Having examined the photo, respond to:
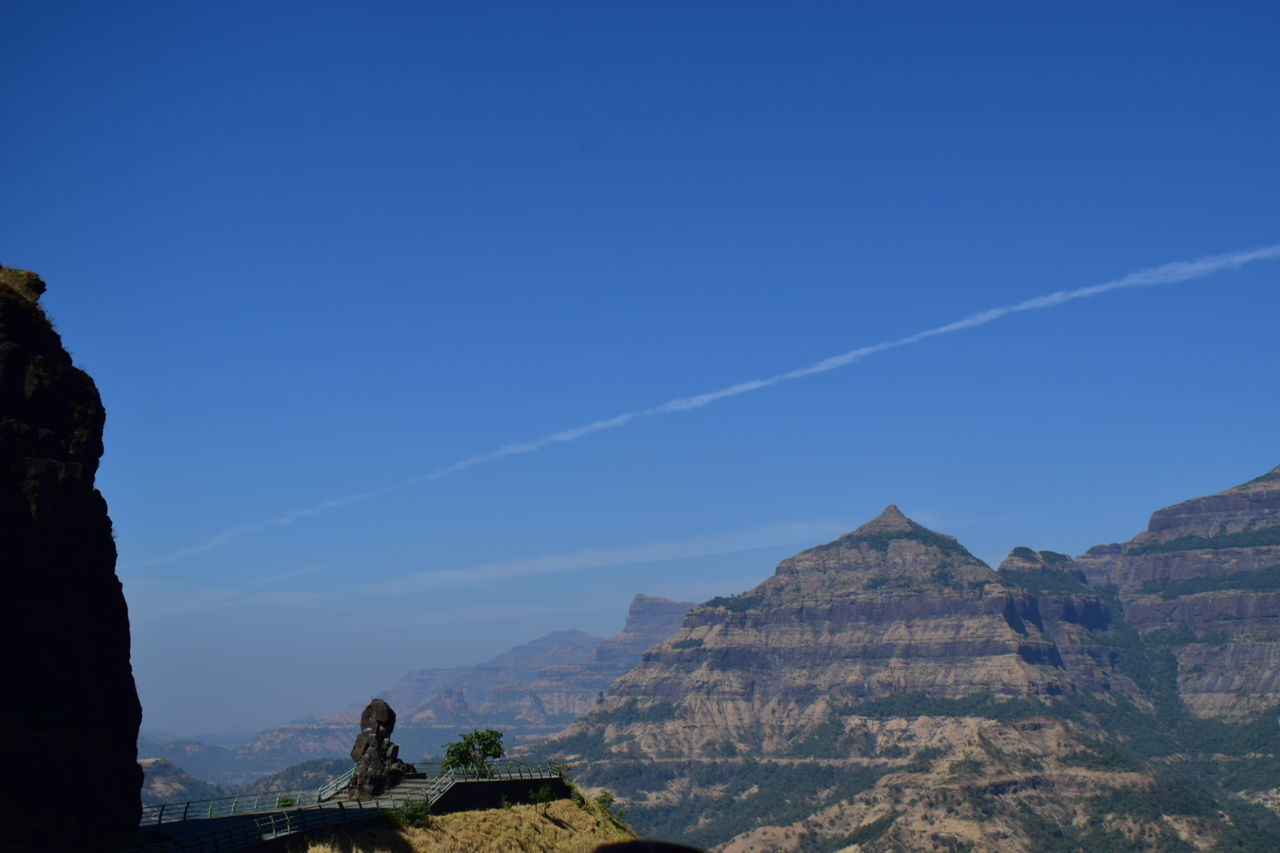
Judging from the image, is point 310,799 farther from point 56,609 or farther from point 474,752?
point 56,609

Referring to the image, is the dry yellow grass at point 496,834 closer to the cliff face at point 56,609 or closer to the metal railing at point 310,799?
the metal railing at point 310,799

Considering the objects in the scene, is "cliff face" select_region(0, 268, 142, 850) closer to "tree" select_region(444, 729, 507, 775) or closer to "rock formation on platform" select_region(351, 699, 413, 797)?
"rock formation on platform" select_region(351, 699, 413, 797)

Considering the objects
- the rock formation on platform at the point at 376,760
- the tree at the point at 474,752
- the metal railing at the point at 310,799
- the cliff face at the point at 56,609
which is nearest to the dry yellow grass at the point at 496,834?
the metal railing at the point at 310,799

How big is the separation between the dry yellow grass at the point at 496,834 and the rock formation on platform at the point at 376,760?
533cm

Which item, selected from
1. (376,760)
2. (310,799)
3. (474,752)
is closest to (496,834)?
(376,760)

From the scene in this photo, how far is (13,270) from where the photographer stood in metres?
56.5

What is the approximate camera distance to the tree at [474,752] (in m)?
76.8

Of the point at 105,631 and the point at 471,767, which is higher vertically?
the point at 105,631

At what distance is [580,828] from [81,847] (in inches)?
Answer: 1339

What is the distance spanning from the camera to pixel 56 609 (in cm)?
5044

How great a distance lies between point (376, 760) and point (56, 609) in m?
20.8

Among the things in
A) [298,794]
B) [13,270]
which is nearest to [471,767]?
[298,794]

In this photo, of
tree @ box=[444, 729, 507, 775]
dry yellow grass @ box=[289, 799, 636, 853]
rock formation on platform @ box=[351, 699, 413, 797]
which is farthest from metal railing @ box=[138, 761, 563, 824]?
dry yellow grass @ box=[289, 799, 636, 853]

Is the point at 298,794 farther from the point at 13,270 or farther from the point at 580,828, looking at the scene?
the point at 13,270
